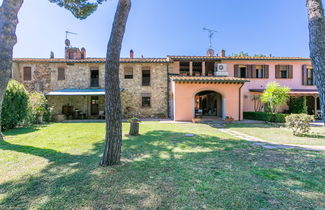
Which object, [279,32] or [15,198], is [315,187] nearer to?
[15,198]

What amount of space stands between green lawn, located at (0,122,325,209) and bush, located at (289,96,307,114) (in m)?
16.0

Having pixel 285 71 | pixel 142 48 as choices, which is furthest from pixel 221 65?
pixel 142 48

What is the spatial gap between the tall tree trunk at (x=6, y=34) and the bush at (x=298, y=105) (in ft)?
86.1

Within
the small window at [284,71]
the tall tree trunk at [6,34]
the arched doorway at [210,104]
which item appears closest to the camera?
the tall tree trunk at [6,34]

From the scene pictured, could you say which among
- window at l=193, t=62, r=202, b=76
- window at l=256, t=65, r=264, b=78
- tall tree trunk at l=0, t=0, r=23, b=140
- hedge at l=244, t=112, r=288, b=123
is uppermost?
window at l=193, t=62, r=202, b=76

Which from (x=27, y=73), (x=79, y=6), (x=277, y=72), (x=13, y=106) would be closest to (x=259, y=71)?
(x=277, y=72)

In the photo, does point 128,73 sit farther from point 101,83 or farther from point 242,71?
point 242,71

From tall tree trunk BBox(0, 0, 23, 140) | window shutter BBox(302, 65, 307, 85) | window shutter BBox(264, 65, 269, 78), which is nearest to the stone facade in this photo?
tall tree trunk BBox(0, 0, 23, 140)

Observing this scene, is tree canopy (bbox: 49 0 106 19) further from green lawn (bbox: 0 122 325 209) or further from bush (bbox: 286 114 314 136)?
bush (bbox: 286 114 314 136)

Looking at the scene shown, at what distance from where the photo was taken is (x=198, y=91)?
1609 cm

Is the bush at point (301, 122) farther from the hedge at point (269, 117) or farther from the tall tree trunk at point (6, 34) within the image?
the tall tree trunk at point (6, 34)

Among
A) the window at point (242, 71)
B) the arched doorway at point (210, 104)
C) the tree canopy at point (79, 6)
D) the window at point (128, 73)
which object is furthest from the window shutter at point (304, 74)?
the tree canopy at point (79, 6)

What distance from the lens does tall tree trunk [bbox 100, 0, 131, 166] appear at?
430cm

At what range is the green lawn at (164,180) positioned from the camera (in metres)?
2.76
